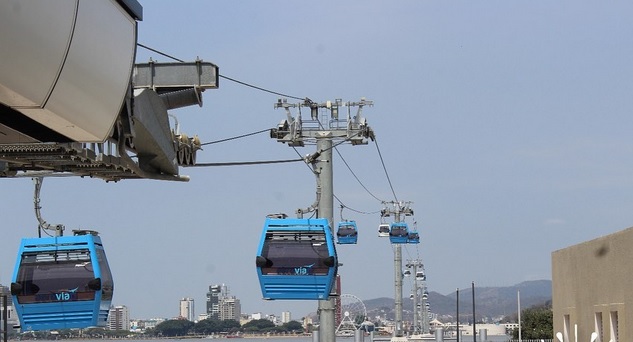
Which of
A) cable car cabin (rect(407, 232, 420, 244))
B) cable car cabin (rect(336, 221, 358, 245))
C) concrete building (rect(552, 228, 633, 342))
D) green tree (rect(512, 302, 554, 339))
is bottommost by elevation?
concrete building (rect(552, 228, 633, 342))

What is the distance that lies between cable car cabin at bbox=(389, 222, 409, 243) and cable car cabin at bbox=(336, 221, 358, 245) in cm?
1266

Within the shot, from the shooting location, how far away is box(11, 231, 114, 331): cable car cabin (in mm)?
21172

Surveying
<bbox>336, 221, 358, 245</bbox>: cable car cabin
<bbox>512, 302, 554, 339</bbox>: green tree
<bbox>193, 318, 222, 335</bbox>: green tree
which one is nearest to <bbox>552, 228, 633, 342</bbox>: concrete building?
<bbox>336, 221, 358, 245</bbox>: cable car cabin

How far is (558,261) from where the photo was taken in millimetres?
25125

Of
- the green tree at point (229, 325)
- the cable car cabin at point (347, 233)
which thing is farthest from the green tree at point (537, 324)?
the green tree at point (229, 325)

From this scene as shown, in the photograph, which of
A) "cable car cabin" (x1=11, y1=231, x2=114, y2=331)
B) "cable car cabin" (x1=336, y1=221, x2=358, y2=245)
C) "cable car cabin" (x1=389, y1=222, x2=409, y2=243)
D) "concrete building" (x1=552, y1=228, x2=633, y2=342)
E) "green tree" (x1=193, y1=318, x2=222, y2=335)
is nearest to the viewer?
"concrete building" (x1=552, y1=228, x2=633, y2=342)

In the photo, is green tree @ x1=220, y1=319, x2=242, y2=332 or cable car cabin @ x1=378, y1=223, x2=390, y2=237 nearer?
cable car cabin @ x1=378, y1=223, x2=390, y2=237

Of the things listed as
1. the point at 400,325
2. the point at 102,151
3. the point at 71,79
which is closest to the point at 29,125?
the point at 71,79

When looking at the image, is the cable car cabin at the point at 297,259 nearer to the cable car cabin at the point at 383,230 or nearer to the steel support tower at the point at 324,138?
the steel support tower at the point at 324,138

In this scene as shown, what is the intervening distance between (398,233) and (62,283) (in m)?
42.7

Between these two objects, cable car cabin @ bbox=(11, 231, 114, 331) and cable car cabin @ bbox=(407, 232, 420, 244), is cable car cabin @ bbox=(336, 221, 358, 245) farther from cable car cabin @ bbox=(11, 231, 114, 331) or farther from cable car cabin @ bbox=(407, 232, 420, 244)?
cable car cabin @ bbox=(11, 231, 114, 331)

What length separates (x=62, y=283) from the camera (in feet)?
70.8

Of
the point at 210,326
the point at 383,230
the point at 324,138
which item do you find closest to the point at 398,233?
the point at 383,230

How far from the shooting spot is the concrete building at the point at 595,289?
1909cm
